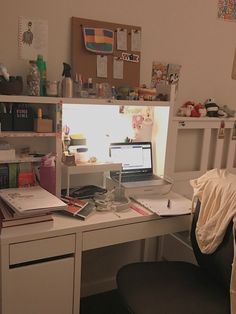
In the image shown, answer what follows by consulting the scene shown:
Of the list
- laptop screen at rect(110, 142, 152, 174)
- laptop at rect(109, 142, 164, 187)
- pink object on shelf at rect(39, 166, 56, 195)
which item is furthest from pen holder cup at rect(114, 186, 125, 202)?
pink object on shelf at rect(39, 166, 56, 195)

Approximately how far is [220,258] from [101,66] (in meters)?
1.20

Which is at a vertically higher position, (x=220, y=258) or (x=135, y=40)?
(x=135, y=40)

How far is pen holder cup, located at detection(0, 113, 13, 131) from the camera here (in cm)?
162

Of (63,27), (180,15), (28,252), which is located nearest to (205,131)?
(180,15)

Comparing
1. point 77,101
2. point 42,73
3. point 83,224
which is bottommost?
point 83,224

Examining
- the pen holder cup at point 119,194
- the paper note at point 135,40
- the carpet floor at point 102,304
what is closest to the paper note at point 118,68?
the paper note at point 135,40

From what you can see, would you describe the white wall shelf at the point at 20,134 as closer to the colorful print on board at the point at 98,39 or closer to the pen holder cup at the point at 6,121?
the pen holder cup at the point at 6,121

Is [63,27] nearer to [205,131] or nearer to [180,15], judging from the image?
[180,15]

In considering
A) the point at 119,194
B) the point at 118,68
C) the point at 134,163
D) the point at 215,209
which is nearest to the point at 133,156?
the point at 134,163

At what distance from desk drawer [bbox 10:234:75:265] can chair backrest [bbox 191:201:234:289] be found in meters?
0.59

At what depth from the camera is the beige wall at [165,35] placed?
5.74ft

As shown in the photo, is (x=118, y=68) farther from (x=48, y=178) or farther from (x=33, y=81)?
(x=48, y=178)

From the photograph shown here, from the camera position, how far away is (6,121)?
1631 millimetres

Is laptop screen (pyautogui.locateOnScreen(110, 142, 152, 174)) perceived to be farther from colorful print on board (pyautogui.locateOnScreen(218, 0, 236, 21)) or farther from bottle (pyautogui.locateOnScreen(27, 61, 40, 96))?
colorful print on board (pyautogui.locateOnScreen(218, 0, 236, 21))
